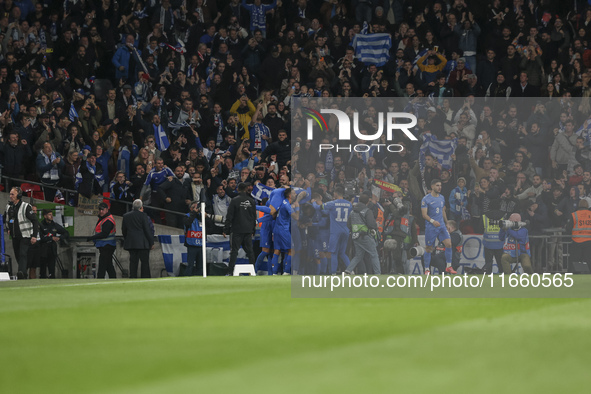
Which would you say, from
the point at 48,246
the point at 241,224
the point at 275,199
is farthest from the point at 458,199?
the point at 48,246

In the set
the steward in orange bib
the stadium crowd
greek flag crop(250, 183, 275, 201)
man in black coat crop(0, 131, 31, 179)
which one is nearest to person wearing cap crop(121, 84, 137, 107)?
the stadium crowd

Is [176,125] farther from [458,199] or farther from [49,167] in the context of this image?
[458,199]

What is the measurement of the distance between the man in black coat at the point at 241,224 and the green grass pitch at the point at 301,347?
8901 millimetres

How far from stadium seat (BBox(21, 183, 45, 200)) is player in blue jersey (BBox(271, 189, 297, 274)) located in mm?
5704

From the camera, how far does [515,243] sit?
1331 cm

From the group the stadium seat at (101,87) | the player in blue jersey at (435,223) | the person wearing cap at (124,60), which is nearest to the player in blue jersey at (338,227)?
the player in blue jersey at (435,223)

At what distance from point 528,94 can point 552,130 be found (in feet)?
26.8

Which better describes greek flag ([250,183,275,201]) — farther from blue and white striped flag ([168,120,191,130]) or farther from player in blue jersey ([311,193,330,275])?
player in blue jersey ([311,193,330,275])

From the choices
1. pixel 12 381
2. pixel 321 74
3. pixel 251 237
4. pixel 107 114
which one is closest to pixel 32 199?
pixel 107 114

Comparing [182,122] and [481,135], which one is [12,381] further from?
[182,122]

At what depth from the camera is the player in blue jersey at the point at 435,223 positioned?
12.1 metres

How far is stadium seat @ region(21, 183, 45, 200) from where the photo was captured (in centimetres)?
1952

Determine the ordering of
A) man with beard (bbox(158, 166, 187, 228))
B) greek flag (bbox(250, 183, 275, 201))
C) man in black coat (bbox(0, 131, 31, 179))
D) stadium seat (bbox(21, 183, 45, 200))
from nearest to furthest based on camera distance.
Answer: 1. greek flag (bbox(250, 183, 275, 201))
2. man with beard (bbox(158, 166, 187, 228))
3. man in black coat (bbox(0, 131, 31, 179))
4. stadium seat (bbox(21, 183, 45, 200))

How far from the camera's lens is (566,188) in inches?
524
